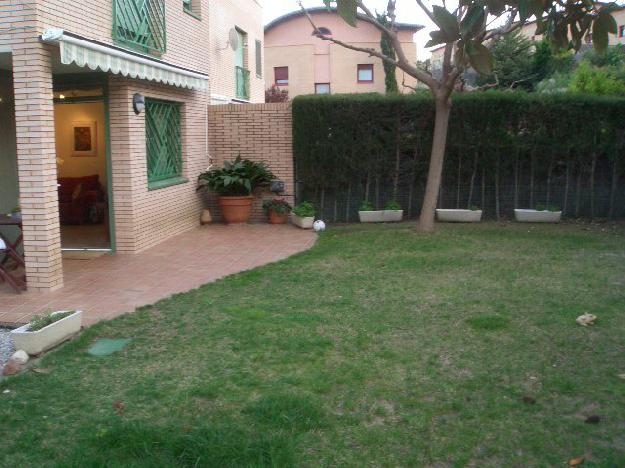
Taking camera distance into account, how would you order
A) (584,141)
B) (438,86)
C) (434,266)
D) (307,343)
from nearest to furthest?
(307,343)
(434,266)
(438,86)
(584,141)

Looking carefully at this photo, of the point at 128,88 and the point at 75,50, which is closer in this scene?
the point at 75,50

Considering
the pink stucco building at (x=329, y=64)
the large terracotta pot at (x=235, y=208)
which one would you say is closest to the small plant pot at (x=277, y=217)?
the large terracotta pot at (x=235, y=208)

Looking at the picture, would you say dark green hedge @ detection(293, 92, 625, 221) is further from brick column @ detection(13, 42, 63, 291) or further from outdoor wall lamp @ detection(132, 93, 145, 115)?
brick column @ detection(13, 42, 63, 291)

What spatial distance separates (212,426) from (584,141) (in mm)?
11485

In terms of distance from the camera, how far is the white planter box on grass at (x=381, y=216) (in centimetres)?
1355

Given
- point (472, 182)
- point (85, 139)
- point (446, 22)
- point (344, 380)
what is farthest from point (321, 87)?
point (446, 22)

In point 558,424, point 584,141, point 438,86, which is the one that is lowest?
point 558,424

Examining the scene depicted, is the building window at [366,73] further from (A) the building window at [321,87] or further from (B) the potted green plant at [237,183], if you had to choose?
(B) the potted green plant at [237,183]

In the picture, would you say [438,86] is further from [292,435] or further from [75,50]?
[292,435]

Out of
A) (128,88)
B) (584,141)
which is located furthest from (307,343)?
(584,141)

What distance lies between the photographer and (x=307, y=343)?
5.77 m

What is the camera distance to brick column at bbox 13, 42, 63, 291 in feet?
23.9

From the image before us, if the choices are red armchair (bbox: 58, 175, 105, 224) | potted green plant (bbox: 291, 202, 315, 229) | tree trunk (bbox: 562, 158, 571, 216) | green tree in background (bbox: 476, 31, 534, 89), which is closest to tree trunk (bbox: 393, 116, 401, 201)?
potted green plant (bbox: 291, 202, 315, 229)

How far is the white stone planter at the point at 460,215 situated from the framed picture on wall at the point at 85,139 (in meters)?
7.71
